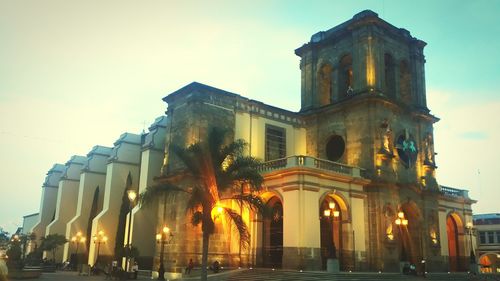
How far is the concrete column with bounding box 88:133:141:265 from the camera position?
37.3 meters

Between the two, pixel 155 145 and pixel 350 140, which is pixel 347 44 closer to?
pixel 350 140

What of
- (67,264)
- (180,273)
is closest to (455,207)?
(180,273)

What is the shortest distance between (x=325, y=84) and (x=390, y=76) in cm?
520

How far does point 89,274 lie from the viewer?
3350 cm

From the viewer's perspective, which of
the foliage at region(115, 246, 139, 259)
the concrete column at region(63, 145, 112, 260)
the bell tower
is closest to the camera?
the foliage at region(115, 246, 139, 259)

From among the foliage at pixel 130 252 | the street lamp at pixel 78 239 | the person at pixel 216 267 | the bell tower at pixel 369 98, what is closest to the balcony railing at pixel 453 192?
the bell tower at pixel 369 98

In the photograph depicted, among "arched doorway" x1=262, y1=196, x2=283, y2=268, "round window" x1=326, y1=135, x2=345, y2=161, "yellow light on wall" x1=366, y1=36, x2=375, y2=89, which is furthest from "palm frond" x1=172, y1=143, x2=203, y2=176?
"yellow light on wall" x1=366, y1=36, x2=375, y2=89

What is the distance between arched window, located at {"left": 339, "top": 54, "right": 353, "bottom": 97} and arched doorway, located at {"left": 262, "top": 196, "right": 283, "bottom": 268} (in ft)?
36.0

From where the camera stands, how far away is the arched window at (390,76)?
36.4 metres

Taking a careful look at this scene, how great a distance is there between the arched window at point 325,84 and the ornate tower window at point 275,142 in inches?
195

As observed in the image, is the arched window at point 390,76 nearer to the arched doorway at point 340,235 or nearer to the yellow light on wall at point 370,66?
the yellow light on wall at point 370,66

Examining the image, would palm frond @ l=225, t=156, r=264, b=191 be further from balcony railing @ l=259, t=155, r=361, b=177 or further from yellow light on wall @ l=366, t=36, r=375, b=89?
yellow light on wall @ l=366, t=36, r=375, b=89

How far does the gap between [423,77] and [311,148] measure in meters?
10.9

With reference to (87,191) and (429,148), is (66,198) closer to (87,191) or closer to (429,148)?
(87,191)
